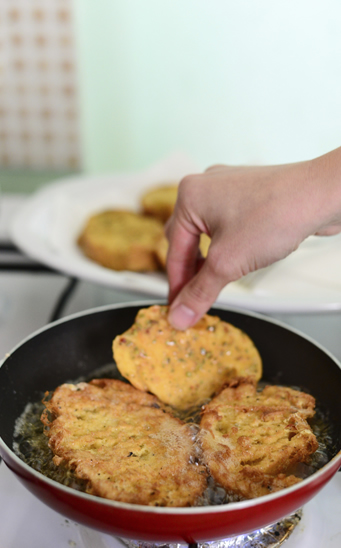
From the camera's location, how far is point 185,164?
134 cm

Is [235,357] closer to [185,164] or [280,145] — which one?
[280,145]

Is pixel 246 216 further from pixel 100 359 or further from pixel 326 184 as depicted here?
pixel 100 359

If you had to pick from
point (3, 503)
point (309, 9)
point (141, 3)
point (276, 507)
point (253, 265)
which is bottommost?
point (3, 503)

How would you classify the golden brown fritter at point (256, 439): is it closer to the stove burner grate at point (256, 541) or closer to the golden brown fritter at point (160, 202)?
the stove burner grate at point (256, 541)

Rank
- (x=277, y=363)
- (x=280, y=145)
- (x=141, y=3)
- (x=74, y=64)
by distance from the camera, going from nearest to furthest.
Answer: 1. (x=277, y=363)
2. (x=280, y=145)
3. (x=141, y=3)
4. (x=74, y=64)

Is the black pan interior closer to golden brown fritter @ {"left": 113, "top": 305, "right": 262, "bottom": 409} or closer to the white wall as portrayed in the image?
golden brown fritter @ {"left": 113, "top": 305, "right": 262, "bottom": 409}

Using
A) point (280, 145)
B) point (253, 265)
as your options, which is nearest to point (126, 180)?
point (280, 145)

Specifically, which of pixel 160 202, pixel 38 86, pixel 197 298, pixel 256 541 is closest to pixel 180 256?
pixel 197 298

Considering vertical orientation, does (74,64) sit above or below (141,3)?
below

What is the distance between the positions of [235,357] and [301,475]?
0.18 meters

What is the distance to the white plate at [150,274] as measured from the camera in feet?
2.55

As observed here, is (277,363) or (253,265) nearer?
(253,265)

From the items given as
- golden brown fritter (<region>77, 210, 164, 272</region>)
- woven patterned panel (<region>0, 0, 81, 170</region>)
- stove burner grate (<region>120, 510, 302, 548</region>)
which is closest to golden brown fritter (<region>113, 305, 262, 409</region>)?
stove burner grate (<region>120, 510, 302, 548</region>)

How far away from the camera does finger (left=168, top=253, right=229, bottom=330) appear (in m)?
0.53
